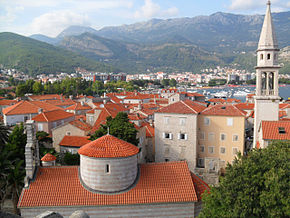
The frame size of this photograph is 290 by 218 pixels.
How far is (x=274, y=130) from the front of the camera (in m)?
32.7

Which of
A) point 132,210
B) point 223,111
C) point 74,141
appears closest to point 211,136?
point 223,111

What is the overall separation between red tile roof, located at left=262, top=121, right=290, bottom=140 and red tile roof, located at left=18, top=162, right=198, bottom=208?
16211mm

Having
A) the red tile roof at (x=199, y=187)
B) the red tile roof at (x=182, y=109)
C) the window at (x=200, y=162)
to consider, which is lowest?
the window at (x=200, y=162)

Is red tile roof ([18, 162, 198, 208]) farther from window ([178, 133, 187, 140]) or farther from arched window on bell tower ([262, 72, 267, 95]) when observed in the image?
arched window on bell tower ([262, 72, 267, 95])

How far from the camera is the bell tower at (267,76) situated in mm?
35219

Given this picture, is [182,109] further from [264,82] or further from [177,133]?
[264,82]

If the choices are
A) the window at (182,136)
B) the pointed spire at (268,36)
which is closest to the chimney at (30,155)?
the window at (182,136)

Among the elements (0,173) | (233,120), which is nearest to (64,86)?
(233,120)

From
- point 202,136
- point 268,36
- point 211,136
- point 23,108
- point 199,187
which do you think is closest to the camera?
point 199,187

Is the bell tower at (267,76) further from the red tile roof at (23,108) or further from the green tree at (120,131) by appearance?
the red tile roof at (23,108)

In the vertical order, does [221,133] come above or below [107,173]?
below

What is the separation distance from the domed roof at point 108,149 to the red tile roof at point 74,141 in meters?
20.6

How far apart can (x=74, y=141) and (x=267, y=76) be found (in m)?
28.6

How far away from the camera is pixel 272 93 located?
36.1m
